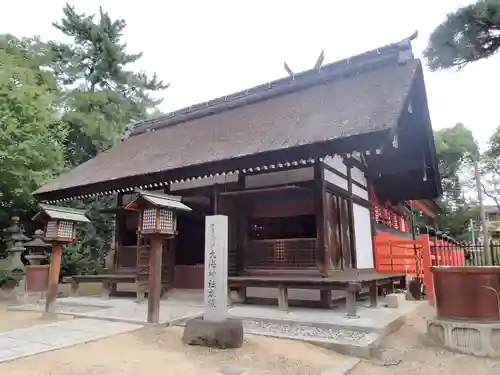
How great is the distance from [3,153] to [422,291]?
11427 mm

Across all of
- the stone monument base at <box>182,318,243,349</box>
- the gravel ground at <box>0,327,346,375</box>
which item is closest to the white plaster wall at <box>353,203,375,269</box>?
the gravel ground at <box>0,327,346,375</box>

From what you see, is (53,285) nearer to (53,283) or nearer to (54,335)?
(53,283)

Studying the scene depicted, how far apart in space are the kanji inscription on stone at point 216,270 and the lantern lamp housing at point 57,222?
385 centimetres

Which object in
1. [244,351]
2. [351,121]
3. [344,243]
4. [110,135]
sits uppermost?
[110,135]

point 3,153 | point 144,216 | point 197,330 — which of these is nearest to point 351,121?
point 144,216

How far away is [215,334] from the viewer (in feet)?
15.5

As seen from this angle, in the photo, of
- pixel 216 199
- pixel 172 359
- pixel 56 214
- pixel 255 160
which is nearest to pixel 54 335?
pixel 172 359

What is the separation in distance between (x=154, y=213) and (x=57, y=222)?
2.78 m

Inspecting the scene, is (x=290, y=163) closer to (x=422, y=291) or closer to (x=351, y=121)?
(x=351, y=121)

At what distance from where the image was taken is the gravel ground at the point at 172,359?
3.89 metres

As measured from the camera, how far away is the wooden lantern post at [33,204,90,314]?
7281 mm

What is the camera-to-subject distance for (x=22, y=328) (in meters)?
6.26

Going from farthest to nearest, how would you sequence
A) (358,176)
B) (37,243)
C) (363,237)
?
(37,243) < (358,176) < (363,237)

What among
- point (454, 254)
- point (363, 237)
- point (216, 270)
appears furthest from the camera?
point (454, 254)
